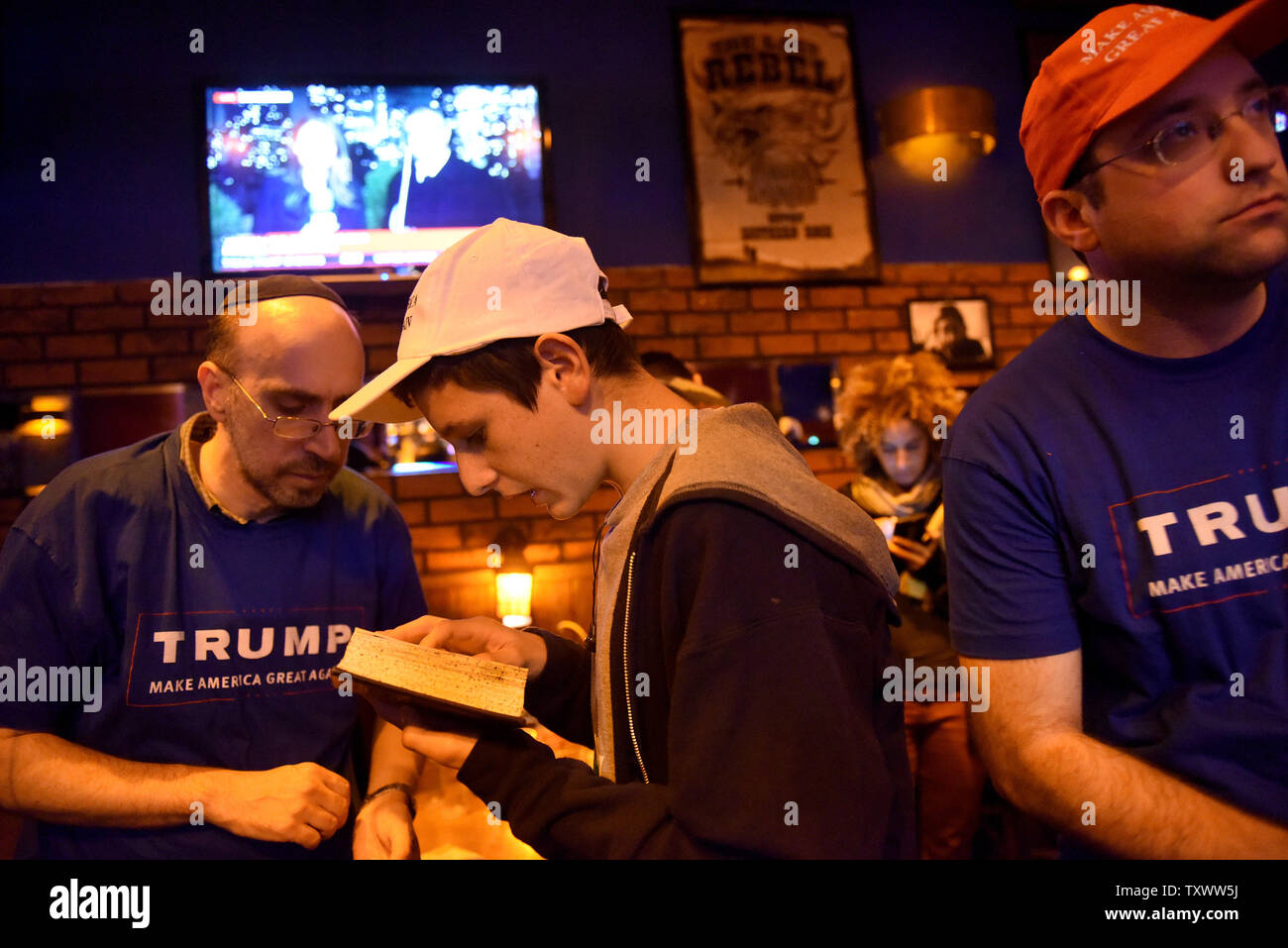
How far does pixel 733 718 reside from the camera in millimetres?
832

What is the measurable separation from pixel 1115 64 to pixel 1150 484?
57cm

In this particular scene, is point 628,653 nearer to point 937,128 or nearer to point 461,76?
point 461,76

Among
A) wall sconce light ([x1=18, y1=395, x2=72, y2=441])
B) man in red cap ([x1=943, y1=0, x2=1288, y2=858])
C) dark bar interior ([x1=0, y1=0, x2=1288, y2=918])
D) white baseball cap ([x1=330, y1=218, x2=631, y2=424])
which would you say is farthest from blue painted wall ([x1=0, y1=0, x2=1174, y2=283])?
man in red cap ([x1=943, y1=0, x2=1288, y2=858])

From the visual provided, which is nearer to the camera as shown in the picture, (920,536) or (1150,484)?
(1150,484)

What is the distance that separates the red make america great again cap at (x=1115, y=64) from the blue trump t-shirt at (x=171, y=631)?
4.60ft

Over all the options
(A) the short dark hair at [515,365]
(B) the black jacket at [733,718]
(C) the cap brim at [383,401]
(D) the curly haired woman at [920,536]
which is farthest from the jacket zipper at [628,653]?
(D) the curly haired woman at [920,536]

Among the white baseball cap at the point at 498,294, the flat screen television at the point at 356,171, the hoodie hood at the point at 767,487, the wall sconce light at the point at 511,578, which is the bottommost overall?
the wall sconce light at the point at 511,578

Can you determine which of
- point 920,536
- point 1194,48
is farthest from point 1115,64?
point 920,536

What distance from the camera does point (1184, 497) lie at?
1.12m

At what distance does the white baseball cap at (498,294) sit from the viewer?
1.11 meters

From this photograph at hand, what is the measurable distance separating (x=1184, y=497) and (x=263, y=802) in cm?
140

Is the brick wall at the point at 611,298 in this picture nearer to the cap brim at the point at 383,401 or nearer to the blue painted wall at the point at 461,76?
the blue painted wall at the point at 461,76
